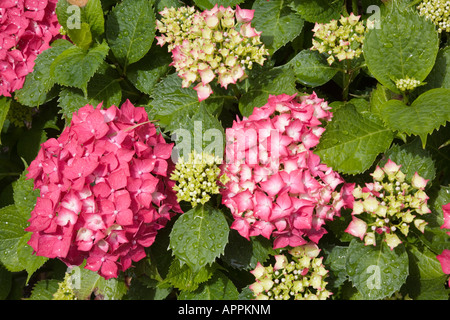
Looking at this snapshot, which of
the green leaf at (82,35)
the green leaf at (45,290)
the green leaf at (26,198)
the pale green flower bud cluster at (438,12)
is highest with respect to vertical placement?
the pale green flower bud cluster at (438,12)

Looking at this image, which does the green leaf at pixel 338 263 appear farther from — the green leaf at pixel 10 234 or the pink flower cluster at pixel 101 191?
the green leaf at pixel 10 234

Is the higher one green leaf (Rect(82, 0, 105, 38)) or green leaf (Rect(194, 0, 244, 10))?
green leaf (Rect(194, 0, 244, 10))

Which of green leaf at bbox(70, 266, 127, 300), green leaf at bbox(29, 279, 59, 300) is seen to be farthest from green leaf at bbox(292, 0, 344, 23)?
green leaf at bbox(29, 279, 59, 300)

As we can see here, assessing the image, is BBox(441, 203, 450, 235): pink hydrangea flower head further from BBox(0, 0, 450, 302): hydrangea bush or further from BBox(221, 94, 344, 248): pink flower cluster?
BBox(221, 94, 344, 248): pink flower cluster

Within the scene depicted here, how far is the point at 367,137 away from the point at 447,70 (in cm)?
40

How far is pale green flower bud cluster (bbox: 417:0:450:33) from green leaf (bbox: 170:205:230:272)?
1.11 metres

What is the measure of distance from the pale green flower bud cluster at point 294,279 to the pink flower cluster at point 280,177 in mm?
87

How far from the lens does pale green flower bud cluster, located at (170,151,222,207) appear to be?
152cm

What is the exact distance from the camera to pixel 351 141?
5.44 feet

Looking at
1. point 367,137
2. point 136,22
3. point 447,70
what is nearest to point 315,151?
point 367,137

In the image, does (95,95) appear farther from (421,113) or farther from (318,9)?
(421,113)

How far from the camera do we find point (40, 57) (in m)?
1.99

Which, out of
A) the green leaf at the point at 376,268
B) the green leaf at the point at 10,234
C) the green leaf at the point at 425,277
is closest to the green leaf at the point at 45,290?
the green leaf at the point at 10,234

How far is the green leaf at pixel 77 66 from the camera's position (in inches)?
70.2
